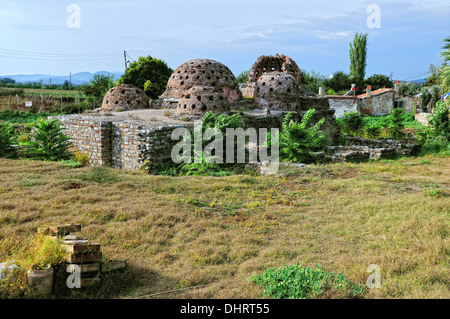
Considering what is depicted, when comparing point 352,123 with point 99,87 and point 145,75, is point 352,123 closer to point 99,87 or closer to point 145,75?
point 145,75

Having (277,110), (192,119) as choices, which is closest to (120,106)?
(192,119)

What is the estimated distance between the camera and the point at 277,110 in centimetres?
1606

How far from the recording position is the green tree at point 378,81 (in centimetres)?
4259

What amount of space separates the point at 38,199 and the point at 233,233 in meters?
3.36

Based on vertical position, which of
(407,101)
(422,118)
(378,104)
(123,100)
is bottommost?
(422,118)

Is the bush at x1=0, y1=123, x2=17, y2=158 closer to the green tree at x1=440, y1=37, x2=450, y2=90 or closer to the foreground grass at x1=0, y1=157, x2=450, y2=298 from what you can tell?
the foreground grass at x1=0, y1=157, x2=450, y2=298

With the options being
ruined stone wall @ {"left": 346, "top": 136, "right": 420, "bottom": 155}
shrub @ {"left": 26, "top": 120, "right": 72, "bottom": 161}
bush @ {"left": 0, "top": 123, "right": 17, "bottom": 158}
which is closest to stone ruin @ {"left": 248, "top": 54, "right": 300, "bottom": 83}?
ruined stone wall @ {"left": 346, "top": 136, "right": 420, "bottom": 155}

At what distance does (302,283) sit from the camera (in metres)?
3.40

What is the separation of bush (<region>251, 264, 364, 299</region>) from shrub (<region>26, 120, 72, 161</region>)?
829 centimetres

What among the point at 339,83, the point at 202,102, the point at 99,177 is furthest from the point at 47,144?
the point at 339,83

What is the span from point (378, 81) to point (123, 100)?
35737 mm

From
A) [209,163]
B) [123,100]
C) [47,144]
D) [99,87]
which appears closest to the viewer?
[209,163]

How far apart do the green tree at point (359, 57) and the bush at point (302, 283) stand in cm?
4518
